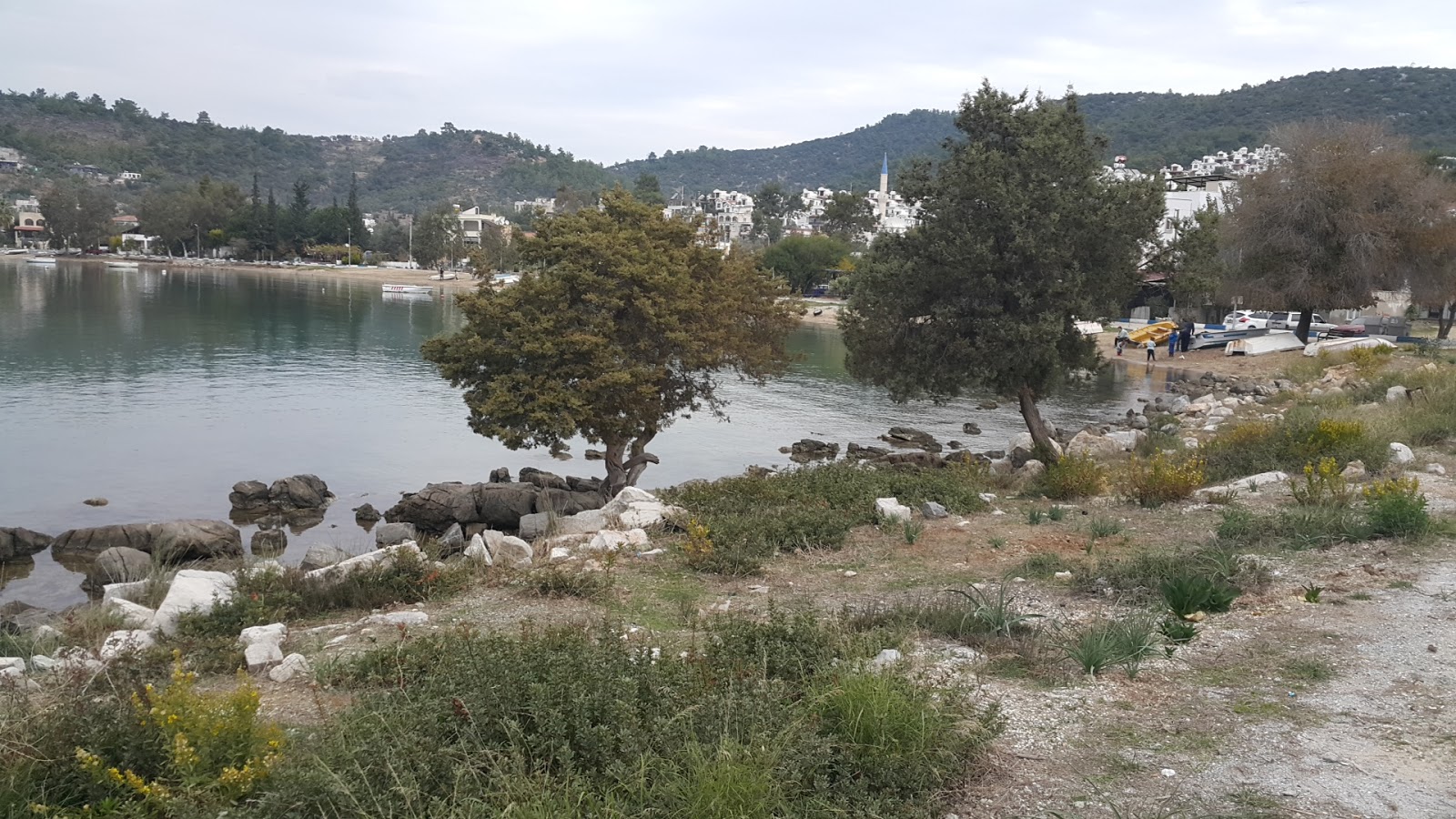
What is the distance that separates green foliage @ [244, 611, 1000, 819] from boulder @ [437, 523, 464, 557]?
33.4 ft

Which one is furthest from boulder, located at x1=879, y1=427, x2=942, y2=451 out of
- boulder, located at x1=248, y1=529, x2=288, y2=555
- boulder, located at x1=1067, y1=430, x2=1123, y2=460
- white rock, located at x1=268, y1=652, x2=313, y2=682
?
white rock, located at x1=268, y1=652, x2=313, y2=682

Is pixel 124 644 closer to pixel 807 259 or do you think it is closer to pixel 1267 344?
pixel 1267 344

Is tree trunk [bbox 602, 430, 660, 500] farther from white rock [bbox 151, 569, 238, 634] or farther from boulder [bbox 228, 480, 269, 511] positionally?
white rock [bbox 151, 569, 238, 634]

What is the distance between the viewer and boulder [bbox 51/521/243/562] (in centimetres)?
1906

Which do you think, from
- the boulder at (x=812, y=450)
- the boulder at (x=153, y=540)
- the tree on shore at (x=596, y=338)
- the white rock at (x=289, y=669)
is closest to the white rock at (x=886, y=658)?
the white rock at (x=289, y=669)

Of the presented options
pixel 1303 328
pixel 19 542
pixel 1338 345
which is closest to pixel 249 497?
pixel 19 542

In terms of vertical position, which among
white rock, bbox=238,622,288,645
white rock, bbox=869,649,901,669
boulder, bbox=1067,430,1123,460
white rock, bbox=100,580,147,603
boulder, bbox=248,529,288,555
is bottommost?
boulder, bbox=248,529,288,555

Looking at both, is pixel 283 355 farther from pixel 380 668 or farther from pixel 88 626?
pixel 380 668

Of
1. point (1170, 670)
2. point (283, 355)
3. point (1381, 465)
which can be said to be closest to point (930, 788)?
point (1170, 670)

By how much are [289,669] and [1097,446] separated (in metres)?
20.0

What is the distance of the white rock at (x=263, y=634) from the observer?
8.18 m

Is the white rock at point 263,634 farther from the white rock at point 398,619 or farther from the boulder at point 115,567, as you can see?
the boulder at point 115,567

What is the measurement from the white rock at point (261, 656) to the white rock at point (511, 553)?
3677 millimetres

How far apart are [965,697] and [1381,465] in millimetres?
11553
